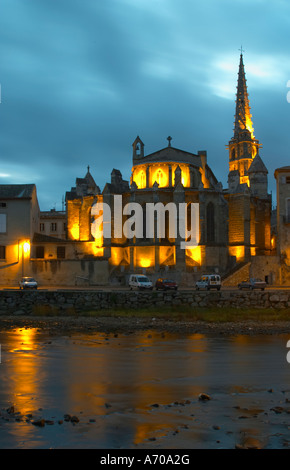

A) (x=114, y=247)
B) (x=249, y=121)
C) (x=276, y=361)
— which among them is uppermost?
(x=249, y=121)

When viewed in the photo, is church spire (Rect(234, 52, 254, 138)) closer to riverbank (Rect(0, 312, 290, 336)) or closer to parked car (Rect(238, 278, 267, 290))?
parked car (Rect(238, 278, 267, 290))

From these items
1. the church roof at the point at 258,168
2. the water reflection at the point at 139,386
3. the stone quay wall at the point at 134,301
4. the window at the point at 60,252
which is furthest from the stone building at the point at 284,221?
the water reflection at the point at 139,386

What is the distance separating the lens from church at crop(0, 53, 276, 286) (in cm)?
6057

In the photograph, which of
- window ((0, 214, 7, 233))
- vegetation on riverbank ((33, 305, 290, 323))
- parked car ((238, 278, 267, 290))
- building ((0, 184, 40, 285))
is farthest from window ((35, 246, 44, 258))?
vegetation on riverbank ((33, 305, 290, 323))

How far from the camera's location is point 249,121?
110m

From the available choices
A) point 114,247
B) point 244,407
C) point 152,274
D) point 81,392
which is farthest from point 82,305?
point 114,247

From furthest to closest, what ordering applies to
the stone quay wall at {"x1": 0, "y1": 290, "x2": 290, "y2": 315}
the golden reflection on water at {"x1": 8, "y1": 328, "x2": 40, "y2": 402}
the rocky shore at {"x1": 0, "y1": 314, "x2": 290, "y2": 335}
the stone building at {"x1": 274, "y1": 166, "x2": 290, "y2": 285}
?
the stone building at {"x1": 274, "y1": 166, "x2": 290, "y2": 285}
the stone quay wall at {"x1": 0, "y1": 290, "x2": 290, "y2": 315}
the rocky shore at {"x1": 0, "y1": 314, "x2": 290, "y2": 335}
the golden reflection on water at {"x1": 8, "y1": 328, "x2": 40, "y2": 402}

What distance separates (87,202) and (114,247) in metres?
10.0

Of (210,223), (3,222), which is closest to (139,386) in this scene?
(3,222)

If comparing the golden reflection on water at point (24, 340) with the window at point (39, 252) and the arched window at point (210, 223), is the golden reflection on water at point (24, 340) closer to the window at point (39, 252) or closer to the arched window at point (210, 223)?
the window at point (39, 252)

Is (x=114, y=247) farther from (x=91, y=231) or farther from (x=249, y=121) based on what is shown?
(x=249, y=121)

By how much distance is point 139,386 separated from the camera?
1480cm

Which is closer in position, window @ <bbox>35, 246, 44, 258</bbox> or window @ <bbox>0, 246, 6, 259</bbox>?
window @ <bbox>0, 246, 6, 259</bbox>

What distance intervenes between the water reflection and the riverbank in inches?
95.6
